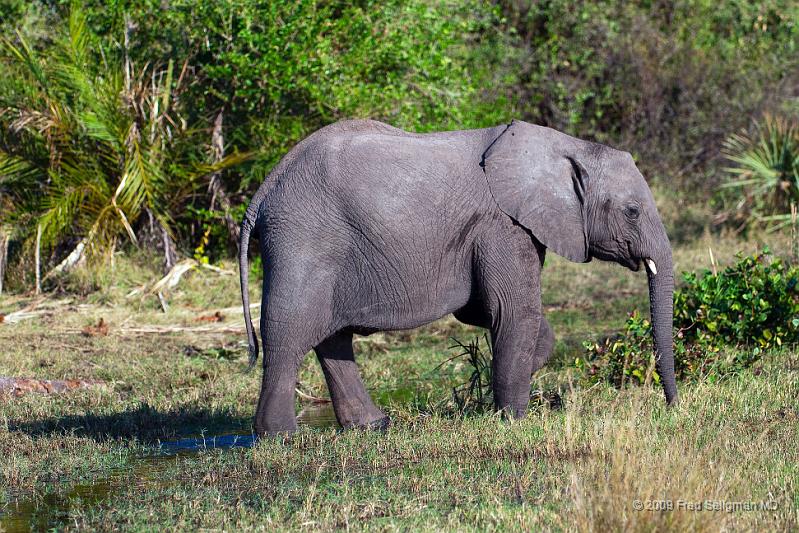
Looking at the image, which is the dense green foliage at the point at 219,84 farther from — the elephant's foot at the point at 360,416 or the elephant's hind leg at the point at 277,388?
the elephant's hind leg at the point at 277,388

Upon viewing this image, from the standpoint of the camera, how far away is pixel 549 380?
9.01 metres

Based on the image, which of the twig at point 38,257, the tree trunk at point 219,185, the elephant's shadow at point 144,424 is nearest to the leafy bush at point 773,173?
the tree trunk at point 219,185

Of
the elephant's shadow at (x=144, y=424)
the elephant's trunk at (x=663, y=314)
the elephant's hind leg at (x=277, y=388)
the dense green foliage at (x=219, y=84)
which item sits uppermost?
the dense green foliage at (x=219, y=84)

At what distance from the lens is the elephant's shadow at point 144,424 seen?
297 inches

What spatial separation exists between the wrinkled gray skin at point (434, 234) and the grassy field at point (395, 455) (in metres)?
0.56

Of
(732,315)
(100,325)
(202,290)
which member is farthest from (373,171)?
(202,290)

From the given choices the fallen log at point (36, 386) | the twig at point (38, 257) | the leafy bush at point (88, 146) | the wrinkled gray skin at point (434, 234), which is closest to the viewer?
the wrinkled gray skin at point (434, 234)

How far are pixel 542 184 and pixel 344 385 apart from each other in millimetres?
1878

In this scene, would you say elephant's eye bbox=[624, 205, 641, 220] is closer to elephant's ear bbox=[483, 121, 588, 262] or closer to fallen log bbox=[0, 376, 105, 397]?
elephant's ear bbox=[483, 121, 588, 262]

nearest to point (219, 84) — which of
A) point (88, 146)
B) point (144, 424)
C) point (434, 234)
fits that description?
point (88, 146)

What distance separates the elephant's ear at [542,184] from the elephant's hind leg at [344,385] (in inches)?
57.7

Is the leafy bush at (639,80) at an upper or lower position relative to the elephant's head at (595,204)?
upper

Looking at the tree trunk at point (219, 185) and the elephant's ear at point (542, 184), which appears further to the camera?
the tree trunk at point (219, 185)

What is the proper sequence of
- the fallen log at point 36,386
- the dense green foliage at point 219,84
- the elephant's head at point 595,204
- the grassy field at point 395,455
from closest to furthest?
the grassy field at point 395,455 < the elephant's head at point 595,204 < the fallen log at point 36,386 < the dense green foliage at point 219,84
